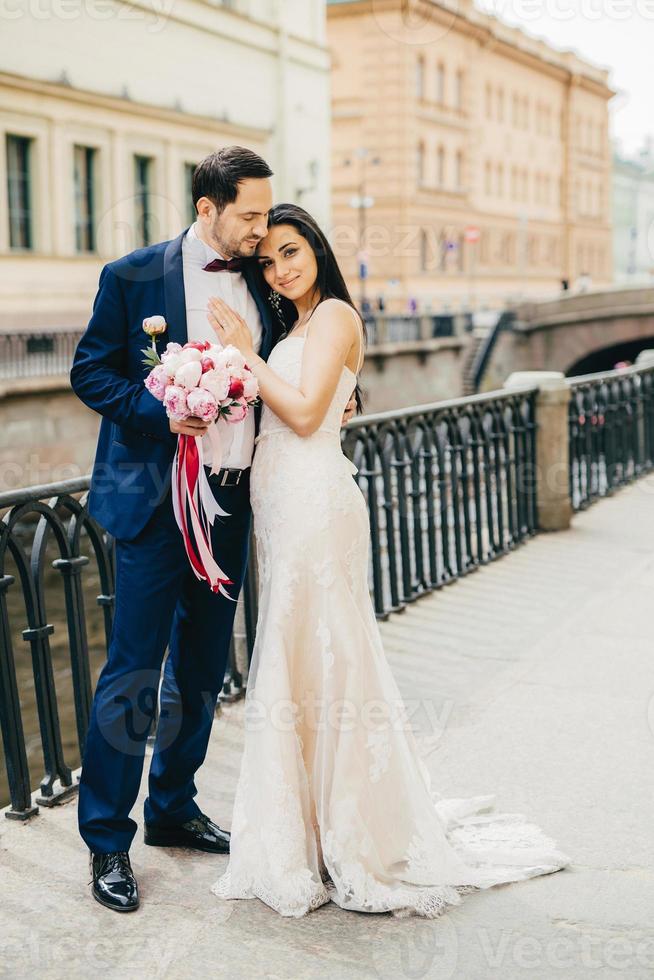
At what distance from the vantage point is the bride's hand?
3.17 m

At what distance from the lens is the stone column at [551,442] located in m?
8.30

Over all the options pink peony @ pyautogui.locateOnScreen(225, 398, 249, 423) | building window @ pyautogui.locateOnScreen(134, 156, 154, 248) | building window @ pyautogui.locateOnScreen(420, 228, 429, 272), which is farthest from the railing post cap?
building window @ pyautogui.locateOnScreen(420, 228, 429, 272)

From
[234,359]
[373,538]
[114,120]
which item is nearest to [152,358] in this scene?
[234,359]

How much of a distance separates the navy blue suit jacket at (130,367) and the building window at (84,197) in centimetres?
2307

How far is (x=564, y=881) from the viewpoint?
10.6ft

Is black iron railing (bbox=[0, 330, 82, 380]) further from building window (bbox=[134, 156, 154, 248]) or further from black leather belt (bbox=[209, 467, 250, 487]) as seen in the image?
black leather belt (bbox=[209, 467, 250, 487])

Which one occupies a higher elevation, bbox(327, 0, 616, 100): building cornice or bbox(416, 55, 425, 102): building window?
bbox(327, 0, 616, 100): building cornice

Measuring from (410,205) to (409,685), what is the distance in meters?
44.9

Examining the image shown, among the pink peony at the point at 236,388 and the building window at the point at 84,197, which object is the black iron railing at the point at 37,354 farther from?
the pink peony at the point at 236,388

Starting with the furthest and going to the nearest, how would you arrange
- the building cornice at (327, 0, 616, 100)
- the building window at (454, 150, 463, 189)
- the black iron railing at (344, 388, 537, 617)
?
1. the building window at (454, 150, 463, 189)
2. the building cornice at (327, 0, 616, 100)
3. the black iron railing at (344, 388, 537, 617)

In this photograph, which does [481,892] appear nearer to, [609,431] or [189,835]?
[189,835]

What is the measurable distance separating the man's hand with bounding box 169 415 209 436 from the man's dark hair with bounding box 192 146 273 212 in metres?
0.59

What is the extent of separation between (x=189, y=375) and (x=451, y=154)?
52.4 meters

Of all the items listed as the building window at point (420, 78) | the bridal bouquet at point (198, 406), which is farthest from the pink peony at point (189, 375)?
the building window at point (420, 78)
